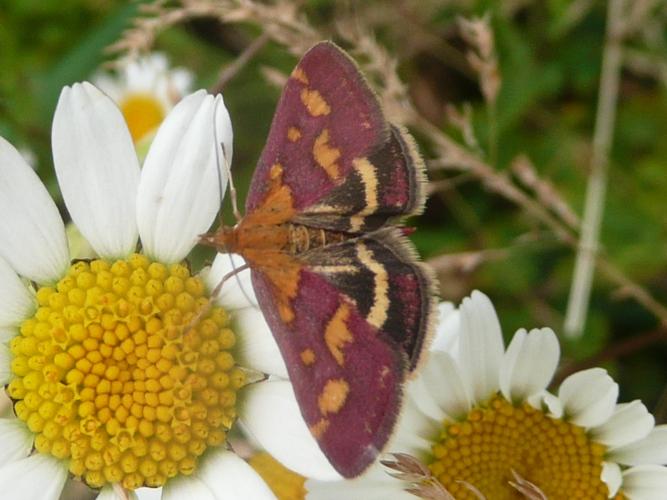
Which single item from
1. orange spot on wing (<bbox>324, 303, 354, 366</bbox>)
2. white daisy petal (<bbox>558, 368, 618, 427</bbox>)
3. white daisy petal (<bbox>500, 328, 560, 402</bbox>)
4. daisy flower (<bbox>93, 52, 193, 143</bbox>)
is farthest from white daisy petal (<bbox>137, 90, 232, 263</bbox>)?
daisy flower (<bbox>93, 52, 193, 143</bbox>)

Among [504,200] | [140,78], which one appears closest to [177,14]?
[504,200]

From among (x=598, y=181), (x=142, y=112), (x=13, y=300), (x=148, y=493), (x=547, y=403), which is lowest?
(x=148, y=493)

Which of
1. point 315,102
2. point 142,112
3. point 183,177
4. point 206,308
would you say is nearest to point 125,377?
point 206,308

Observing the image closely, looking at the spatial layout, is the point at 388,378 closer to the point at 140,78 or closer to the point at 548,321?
the point at 548,321

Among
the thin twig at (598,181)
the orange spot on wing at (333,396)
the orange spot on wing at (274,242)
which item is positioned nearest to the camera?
the orange spot on wing at (333,396)

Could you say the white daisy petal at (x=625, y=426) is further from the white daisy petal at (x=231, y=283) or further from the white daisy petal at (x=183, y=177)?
the white daisy petal at (x=183, y=177)

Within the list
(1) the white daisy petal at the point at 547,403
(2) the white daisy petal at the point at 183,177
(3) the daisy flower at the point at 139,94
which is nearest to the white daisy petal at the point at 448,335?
(1) the white daisy petal at the point at 547,403

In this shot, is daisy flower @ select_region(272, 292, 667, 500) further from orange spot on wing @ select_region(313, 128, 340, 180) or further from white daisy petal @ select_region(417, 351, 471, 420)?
orange spot on wing @ select_region(313, 128, 340, 180)

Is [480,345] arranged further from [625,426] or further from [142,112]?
[142,112]
